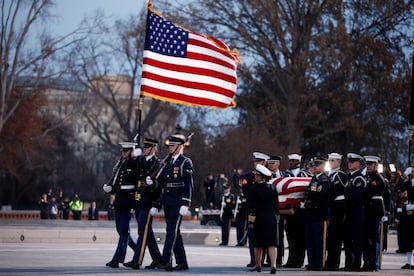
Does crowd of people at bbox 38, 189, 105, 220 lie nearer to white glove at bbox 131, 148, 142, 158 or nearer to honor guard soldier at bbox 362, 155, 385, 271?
honor guard soldier at bbox 362, 155, 385, 271

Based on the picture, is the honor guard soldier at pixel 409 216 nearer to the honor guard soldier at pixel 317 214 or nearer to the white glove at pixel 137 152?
the honor guard soldier at pixel 317 214

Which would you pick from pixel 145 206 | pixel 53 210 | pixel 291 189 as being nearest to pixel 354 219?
pixel 291 189

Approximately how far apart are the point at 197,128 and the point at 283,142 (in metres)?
6.21

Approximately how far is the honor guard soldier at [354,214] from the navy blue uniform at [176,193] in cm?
330

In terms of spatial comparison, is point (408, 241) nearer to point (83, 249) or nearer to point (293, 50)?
point (83, 249)

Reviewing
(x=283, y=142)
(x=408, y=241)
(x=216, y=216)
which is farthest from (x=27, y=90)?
(x=408, y=241)

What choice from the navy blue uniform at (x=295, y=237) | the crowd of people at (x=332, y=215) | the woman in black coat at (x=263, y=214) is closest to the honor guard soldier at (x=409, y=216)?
the crowd of people at (x=332, y=215)

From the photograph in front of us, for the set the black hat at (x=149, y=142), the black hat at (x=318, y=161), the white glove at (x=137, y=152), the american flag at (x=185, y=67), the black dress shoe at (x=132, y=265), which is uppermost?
the american flag at (x=185, y=67)

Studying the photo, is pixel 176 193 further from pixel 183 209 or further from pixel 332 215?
pixel 332 215

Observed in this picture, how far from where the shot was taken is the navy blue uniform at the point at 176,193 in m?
17.2

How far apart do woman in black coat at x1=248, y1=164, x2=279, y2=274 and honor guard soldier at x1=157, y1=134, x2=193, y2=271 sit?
112cm

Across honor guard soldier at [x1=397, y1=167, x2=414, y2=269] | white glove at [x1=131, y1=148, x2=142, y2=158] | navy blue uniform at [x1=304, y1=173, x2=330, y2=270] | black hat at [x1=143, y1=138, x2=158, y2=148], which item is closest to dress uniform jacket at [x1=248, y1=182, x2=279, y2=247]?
navy blue uniform at [x1=304, y1=173, x2=330, y2=270]

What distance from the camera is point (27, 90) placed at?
55.8 meters

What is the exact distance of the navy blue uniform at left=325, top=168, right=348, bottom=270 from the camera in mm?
18859
